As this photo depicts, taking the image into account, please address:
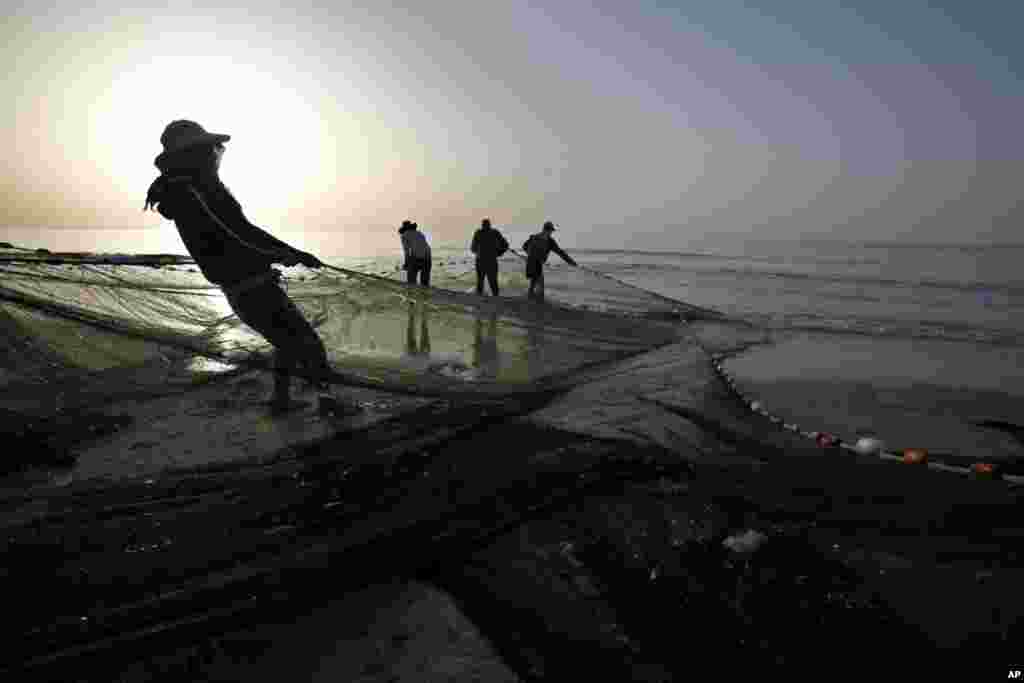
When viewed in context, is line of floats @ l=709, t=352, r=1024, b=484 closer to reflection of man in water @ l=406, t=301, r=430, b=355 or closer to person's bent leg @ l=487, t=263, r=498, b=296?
reflection of man in water @ l=406, t=301, r=430, b=355

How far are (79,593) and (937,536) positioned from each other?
3.18 m

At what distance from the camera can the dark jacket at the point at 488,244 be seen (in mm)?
12805

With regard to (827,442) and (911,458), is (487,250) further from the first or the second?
(911,458)

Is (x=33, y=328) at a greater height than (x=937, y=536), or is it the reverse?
(x=33, y=328)

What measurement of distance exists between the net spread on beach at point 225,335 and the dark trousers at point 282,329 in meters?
0.15

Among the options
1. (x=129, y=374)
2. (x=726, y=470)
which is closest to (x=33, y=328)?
(x=129, y=374)

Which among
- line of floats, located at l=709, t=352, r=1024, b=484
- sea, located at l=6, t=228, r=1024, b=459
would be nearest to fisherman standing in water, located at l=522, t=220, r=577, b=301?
sea, located at l=6, t=228, r=1024, b=459

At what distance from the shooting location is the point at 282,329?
4348 mm

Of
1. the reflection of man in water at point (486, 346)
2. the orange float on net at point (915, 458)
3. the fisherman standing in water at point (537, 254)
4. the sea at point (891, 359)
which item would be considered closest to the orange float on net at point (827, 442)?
the orange float on net at point (915, 458)

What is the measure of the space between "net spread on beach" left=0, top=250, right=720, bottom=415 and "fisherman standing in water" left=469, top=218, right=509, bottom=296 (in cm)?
625

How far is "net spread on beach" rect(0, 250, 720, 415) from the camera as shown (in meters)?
3.49

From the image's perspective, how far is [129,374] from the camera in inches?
154

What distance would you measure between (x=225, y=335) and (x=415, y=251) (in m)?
8.29

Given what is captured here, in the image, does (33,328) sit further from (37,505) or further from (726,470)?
(726,470)
